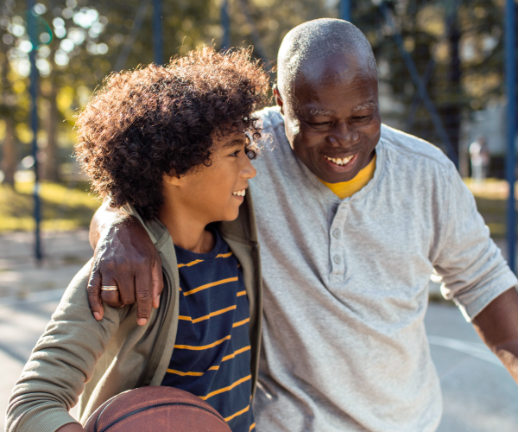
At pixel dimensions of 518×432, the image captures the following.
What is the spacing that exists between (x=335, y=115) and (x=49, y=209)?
12.4 m

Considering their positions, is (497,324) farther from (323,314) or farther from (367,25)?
(367,25)

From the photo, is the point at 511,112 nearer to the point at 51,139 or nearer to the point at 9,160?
the point at 9,160

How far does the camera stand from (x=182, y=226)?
1600mm

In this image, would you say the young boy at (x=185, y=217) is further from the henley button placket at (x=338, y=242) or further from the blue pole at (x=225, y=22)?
the blue pole at (x=225, y=22)

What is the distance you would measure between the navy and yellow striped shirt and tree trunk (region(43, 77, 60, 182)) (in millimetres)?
14968

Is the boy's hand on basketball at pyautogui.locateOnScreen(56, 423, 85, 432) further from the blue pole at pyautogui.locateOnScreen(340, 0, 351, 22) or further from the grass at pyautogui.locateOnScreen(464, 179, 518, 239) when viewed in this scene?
the grass at pyautogui.locateOnScreen(464, 179, 518, 239)

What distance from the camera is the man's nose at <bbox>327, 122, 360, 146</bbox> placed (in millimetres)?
1555

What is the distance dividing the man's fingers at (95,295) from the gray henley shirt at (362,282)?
0.59m

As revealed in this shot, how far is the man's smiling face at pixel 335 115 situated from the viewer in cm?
154

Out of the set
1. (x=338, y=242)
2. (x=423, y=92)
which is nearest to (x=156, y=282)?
(x=338, y=242)

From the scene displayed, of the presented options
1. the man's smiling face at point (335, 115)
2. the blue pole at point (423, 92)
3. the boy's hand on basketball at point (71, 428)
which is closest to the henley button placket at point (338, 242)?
the man's smiling face at point (335, 115)

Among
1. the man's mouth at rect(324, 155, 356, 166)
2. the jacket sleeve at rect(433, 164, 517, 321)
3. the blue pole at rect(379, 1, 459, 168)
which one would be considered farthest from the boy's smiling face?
the blue pole at rect(379, 1, 459, 168)

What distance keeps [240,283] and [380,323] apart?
1.50 feet

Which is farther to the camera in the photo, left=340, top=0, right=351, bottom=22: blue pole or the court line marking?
left=340, top=0, right=351, bottom=22: blue pole
